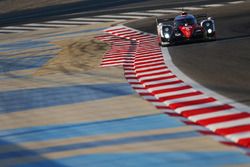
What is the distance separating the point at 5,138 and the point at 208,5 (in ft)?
105

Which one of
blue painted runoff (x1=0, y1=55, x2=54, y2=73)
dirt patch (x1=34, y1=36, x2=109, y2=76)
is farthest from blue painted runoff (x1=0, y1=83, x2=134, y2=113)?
blue painted runoff (x1=0, y1=55, x2=54, y2=73)

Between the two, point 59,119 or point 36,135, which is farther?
point 59,119

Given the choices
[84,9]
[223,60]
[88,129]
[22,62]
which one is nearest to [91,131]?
[88,129]

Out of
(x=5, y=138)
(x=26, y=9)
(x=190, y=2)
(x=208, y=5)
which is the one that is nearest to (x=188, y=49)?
(x=5, y=138)

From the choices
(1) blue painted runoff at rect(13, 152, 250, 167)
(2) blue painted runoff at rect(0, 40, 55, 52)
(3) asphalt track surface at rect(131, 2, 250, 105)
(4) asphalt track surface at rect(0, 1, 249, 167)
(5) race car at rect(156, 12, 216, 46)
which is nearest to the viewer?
(1) blue painted runoff at rect(13, 152, 250, 167)

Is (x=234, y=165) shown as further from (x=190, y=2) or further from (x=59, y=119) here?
(x=190, y=2)

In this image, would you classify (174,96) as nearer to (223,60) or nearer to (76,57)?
(223,60)

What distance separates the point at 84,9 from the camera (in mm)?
49375

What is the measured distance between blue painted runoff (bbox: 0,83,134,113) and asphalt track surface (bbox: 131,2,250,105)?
2162 millimetres

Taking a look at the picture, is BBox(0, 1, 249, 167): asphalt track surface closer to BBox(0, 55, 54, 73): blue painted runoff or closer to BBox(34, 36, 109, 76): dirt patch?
BBox(34, 36, 109, 76): dirt patch

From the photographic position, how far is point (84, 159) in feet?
30.1

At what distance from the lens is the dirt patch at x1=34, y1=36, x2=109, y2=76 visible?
20.4 metres

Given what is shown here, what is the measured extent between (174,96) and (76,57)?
10463mm

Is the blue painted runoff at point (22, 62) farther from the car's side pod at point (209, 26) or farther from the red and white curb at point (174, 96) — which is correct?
the car's side pod at point (209, 26)
